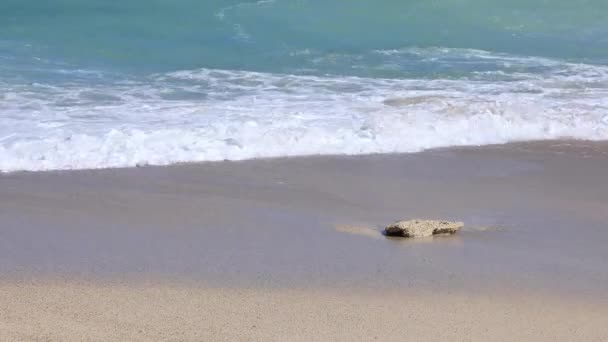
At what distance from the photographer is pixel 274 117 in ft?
28.8

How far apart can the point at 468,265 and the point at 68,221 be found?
2.53m

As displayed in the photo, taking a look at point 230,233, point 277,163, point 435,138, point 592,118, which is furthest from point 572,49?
point 230,233

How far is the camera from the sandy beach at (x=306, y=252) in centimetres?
422

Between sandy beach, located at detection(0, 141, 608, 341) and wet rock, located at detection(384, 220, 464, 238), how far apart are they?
0.09m

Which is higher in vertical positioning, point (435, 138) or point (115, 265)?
point (435, 138)

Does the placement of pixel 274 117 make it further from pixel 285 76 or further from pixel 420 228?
pixel 420 228

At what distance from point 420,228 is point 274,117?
3.43 m

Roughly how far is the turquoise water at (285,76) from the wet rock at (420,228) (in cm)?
234

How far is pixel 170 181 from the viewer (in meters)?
6.91

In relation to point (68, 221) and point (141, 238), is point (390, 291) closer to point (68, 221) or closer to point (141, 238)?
point (141, 238)

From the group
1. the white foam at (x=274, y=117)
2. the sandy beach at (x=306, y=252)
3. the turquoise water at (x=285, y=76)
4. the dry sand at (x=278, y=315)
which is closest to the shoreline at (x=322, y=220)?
the sandy beach at (x=306, y=252)

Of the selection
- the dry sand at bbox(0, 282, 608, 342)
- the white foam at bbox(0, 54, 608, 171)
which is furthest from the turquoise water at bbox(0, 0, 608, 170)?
the dry sand at bbox(0, 282, 608, 342)

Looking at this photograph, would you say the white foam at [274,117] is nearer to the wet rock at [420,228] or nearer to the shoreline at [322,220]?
the shoreline at [322,220]

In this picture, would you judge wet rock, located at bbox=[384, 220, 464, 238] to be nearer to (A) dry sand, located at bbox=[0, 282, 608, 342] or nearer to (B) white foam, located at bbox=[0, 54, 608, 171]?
(A) dry sand, located at bbox=[0, 282, 608, 342]
